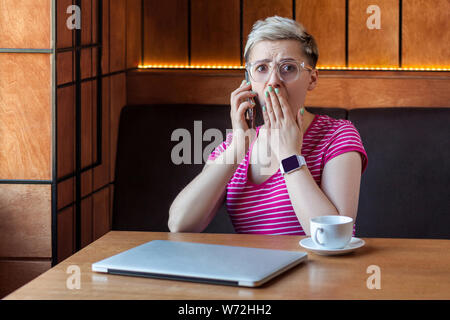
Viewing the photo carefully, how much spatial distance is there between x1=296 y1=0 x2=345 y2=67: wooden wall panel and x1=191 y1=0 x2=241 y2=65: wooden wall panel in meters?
0.29

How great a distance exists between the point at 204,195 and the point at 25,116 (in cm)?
70

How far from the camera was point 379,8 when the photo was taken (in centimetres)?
258

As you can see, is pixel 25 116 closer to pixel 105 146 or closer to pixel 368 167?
pixel 105 146

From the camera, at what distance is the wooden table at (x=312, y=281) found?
925mm

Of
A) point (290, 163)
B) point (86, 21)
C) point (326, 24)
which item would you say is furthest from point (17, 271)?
point (326, 24)

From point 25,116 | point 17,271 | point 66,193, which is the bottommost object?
point 17,271

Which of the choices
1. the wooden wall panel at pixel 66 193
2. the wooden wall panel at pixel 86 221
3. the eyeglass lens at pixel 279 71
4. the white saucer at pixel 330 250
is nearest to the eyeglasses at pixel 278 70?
the eyeglass lens at pixel 279 71

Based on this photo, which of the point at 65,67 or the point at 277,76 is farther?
the point at 65,67

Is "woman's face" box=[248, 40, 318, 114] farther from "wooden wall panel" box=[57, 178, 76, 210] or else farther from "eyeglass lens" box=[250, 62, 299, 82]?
"wooden wall panel" box=[57, 178, 76, 210]

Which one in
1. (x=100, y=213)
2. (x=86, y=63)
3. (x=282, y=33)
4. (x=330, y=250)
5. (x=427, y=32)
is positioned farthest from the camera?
(x=427, y=32)

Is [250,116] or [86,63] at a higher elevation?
[86,63]

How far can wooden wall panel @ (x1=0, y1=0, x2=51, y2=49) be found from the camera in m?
1.87

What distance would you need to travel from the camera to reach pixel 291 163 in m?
1.50

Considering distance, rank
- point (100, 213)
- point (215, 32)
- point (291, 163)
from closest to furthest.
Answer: point (291, 163) < point (100, 213) < point (215, 32)
